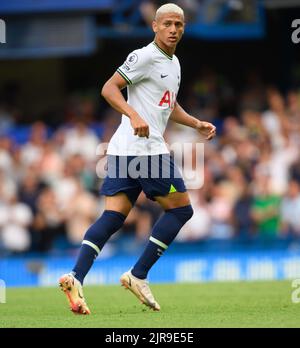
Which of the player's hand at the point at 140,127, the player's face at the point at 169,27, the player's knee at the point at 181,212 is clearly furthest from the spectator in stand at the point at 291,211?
the player's hand at the point at 140,127

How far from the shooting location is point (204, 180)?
1711 centimetres

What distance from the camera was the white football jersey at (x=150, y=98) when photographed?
8.91 meters

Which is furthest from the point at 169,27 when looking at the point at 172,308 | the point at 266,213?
the point at 266,213

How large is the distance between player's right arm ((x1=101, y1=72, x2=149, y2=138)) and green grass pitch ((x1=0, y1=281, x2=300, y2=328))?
147 centimetres

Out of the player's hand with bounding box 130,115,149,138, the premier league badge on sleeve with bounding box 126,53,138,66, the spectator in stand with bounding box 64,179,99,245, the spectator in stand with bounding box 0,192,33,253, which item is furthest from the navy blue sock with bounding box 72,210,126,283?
the spectator in stand with bounding box 0,192,33,253

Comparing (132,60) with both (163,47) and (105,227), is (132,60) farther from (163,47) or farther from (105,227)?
(105,227)

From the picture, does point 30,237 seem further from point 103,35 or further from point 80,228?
point 103,35

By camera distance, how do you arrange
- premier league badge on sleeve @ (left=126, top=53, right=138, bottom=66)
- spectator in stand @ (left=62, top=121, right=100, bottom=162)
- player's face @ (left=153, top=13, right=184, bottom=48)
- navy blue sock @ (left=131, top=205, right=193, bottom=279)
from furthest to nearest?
spectator in stand @ (left=62, top=121, right=100, bottom=162) < navy blue sock @ (left=131, top=205, right=193, bottom=279) < player's face @ (left=153, top=13, right=184, bottom=48) < premier league badge on sleeve @ (left=126, top=53, right=138, bottom=66)

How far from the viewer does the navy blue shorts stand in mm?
8914

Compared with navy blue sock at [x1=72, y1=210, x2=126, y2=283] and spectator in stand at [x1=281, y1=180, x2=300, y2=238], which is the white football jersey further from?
spectator in stand at [x1=281, y1=180, x2=300, y2=238]

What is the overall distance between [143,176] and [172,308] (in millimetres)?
1199

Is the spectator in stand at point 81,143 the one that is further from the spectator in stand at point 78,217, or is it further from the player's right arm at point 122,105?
the player's right arm at point 122,105
